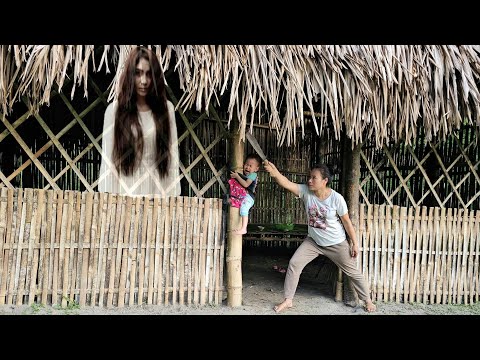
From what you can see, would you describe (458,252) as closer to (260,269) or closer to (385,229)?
(385,229)

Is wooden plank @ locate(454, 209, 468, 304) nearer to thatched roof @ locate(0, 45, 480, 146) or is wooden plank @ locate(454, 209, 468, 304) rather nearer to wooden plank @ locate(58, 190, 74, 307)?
thatched roof @ locate(0, 45, 480, 146)

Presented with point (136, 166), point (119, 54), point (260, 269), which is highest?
point (119, 54)

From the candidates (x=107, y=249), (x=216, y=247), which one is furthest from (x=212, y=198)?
(x=107, y=249)

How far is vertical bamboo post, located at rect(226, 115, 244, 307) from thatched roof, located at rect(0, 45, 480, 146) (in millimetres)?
319

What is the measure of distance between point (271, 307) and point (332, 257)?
36.8 inches

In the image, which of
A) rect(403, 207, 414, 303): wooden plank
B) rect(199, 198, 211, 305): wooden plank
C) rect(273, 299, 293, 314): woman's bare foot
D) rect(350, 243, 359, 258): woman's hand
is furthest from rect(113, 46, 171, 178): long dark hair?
rect(403, 207, 414, 303): wooden plank

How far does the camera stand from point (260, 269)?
19.0 feet

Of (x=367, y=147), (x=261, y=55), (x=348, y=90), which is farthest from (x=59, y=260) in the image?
(x=367, y=147)

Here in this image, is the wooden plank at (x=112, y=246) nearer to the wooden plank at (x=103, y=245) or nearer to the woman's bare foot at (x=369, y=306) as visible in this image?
the wooden plank at (x=103, y=245)

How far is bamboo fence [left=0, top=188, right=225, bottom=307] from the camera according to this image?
342 cm

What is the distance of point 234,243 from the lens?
3889mm

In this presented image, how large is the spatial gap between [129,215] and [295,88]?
221cm

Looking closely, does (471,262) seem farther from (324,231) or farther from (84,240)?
(84,240)

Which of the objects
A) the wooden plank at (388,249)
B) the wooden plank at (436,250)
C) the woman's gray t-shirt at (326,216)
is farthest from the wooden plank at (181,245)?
the wooden plank at (436,250)
